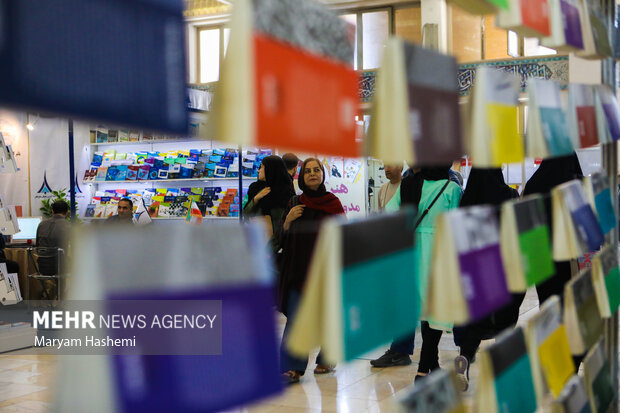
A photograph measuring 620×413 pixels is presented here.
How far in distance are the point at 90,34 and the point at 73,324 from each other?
249 mm

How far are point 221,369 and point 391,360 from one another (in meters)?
4.17

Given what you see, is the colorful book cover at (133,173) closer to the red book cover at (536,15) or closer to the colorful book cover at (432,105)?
the red book cover at (536,15)

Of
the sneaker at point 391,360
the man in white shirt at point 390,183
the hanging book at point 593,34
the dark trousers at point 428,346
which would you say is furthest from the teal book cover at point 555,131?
the sneaker at point 391,360

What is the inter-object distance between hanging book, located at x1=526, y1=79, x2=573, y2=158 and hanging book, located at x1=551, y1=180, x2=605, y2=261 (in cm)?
10

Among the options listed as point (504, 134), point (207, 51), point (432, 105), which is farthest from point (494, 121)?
point (207, 51)

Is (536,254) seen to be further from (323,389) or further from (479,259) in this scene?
(323,389)

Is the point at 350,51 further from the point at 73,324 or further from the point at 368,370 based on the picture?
the point at 368,370

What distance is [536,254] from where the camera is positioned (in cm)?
124

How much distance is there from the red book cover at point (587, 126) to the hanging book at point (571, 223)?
0.11 meters

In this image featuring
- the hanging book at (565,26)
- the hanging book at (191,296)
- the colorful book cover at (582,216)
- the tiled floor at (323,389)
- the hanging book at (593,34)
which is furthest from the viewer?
the tiled floor at (323,389)

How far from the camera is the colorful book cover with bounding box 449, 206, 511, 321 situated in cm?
92

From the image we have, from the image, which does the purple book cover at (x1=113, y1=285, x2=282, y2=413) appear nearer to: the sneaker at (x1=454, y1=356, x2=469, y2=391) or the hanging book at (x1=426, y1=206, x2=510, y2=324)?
the hanging book at (x1=426, y1=206, x2=510, y2=324)

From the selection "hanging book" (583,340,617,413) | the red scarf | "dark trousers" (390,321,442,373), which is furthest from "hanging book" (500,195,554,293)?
"dark trousers" (390,321,442,373)

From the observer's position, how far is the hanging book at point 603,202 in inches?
70.0
